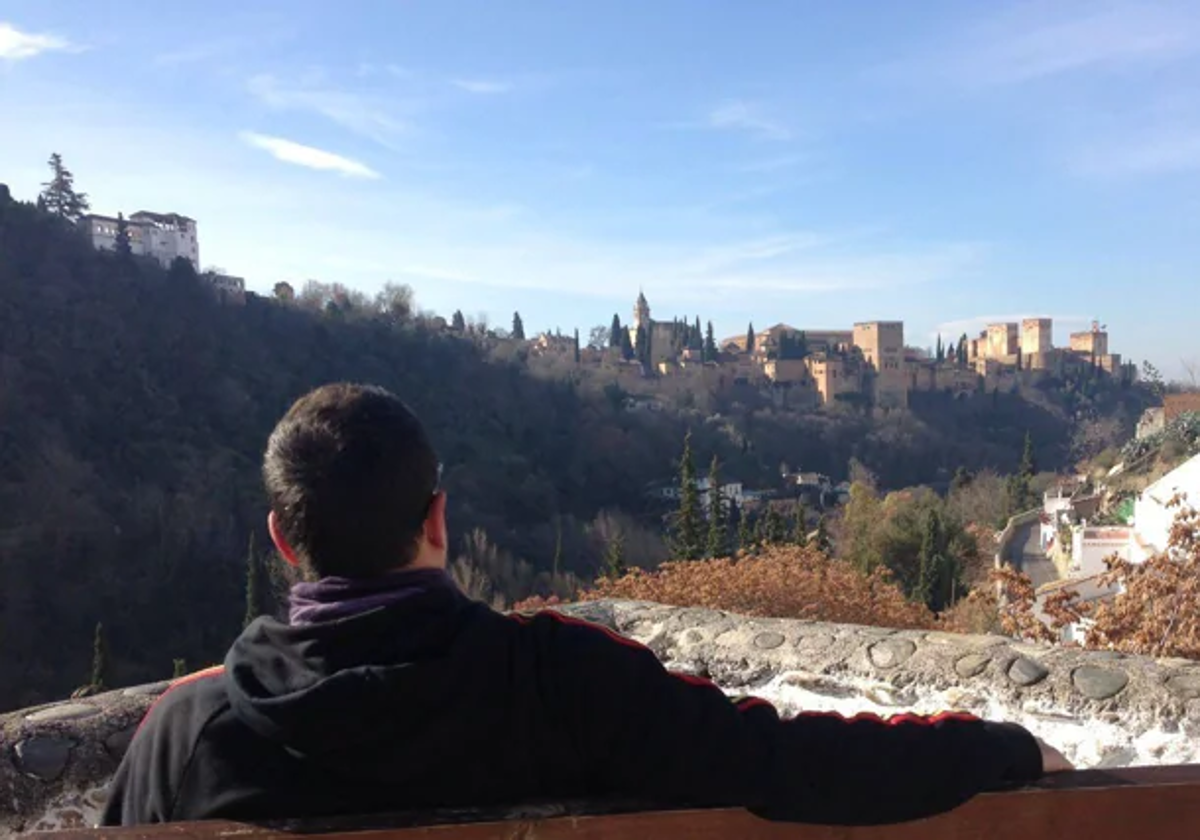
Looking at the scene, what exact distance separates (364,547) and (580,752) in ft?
1.25

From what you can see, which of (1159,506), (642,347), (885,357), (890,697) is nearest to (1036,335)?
(885,357)

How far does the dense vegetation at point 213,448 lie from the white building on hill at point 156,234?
22.8 feet

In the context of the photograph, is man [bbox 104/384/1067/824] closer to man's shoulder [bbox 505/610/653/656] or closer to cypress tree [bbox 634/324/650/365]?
man's shoulder [bbox 505/610/653/656]

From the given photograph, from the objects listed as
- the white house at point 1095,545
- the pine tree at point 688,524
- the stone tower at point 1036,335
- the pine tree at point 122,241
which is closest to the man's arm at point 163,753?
the white house at point 1095,545

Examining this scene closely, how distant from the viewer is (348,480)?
3.63ft

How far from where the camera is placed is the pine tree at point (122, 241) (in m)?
42.0

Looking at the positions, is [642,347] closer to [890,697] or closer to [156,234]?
[156,234]

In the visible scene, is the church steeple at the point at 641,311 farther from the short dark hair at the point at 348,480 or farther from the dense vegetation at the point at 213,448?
the short dark hair at the point at 348,480

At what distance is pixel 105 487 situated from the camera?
32.2m

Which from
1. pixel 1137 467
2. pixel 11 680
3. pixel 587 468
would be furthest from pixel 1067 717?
pixel 587 468

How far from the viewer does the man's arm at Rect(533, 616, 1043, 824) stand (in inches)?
42.4

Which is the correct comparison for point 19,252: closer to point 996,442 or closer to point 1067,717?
point 1067,717

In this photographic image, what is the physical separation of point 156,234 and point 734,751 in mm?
59117

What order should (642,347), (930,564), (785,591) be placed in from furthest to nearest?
(642,347), (930,564), (785,591)
